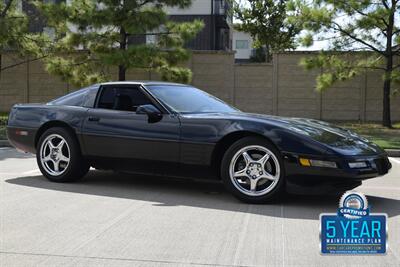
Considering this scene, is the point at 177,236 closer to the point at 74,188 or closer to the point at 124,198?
the point at 124,198

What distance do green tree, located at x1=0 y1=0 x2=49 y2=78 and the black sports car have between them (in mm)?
11820

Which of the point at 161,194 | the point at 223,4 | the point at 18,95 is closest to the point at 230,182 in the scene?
the point at 161,194

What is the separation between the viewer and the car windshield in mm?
6863

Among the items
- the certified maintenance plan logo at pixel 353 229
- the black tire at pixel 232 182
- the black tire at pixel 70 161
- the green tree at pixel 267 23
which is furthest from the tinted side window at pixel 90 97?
the green tree at pixel 267 23

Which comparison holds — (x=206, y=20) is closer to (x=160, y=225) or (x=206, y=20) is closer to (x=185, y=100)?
(x=185, y=100)

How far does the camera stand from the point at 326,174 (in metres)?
5.73

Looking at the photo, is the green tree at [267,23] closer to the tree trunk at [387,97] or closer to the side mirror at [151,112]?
the tree trunk at [387,97]

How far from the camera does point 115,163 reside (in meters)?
7.11

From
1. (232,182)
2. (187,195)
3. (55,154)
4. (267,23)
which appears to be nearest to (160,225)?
(232,182)

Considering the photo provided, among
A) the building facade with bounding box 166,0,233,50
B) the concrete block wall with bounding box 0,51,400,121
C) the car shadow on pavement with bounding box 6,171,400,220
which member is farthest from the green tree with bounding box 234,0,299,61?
the car shadow on pavement with bounding box 6,171,400,220

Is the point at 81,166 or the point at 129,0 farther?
the point at 129,0

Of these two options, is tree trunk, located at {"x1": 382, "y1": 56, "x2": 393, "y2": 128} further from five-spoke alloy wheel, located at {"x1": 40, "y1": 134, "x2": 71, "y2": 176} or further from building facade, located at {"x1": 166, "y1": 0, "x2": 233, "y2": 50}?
Answer: building facade, located at {"x1": 166, "y1": 0, "x2": 233, "y2": 50}

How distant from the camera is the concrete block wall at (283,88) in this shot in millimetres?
23438

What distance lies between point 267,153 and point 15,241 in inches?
106
